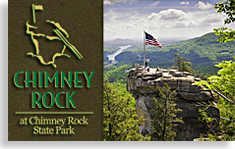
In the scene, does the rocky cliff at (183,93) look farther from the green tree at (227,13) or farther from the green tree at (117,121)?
the green tree at (227,13)

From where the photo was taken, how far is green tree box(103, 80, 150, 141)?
10742 mm

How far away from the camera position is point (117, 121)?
11.5m

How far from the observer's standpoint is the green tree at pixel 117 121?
1074cm

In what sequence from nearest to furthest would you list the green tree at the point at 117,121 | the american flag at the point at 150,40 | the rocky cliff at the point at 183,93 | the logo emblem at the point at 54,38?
the logo emblem at the point at 54,38
the green tree at the point at 117,121
the american flag at the point at 150,40
the rocky cliff at the point at 183,93

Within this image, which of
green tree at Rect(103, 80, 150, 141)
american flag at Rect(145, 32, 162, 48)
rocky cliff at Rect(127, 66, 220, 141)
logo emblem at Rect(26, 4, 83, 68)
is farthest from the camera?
rocky cliff at Rect(127, 66, 220, 141)

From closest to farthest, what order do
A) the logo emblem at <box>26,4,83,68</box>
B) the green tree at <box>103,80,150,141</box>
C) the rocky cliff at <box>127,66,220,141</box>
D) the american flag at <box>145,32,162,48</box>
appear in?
the logo emblem at <box>26,4,83,68</box> < the green tree at <box>103,80,150,141</box> < the american flag at <box>145,32,162,48</box> < the rocky cliff at <box>127,66,220,141</box>

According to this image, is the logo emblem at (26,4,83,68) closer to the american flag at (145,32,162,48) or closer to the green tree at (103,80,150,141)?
the green tree at (103,80,150,141)

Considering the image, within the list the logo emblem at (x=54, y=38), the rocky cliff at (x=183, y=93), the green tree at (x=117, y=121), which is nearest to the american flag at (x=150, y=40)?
the rocky cliff at (x=183, y=93)

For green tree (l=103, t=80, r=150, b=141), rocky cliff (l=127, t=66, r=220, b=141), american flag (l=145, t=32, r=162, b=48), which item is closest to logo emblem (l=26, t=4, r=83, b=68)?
green tree (l=103, t=80, r=150, b=141)

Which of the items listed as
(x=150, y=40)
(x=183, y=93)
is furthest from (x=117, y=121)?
(x=183, y=93)
